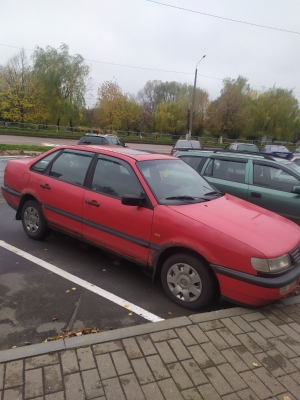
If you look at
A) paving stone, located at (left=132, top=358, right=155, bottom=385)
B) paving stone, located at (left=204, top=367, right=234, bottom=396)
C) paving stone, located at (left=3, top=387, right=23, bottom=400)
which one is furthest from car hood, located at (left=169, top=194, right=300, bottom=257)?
paving stone, located at (left=3, top=387, right=23, bottom=400)

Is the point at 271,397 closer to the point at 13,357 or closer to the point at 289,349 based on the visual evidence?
the point at 289,349

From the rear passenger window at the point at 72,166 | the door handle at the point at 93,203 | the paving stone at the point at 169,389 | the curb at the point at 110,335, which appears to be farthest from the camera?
the rear passenger window at the point at 72,166

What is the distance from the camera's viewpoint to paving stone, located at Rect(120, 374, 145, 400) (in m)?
2.21

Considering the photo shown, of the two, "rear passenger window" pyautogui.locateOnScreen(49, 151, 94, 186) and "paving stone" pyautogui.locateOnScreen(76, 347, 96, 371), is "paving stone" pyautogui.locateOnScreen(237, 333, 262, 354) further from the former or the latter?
"rear passenger window" pyautogui.locateOnScreen(49, 151, 94, 186)

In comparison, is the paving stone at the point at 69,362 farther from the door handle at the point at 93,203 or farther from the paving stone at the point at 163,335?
the door handle at the point at 93,203

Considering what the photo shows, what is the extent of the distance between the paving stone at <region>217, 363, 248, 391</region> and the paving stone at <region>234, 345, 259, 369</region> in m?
0.17

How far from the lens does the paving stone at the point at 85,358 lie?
2.43 m

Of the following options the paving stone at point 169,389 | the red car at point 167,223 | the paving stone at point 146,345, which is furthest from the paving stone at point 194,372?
the red car at point 167,223

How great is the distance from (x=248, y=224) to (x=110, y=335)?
74.0 inches

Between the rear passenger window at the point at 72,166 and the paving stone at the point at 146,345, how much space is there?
7.93ft

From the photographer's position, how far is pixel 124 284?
4.02 metres

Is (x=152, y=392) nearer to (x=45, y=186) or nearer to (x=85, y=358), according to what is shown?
(x=85, y=358)

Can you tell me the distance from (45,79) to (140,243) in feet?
131

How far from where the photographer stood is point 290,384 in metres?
2.42
